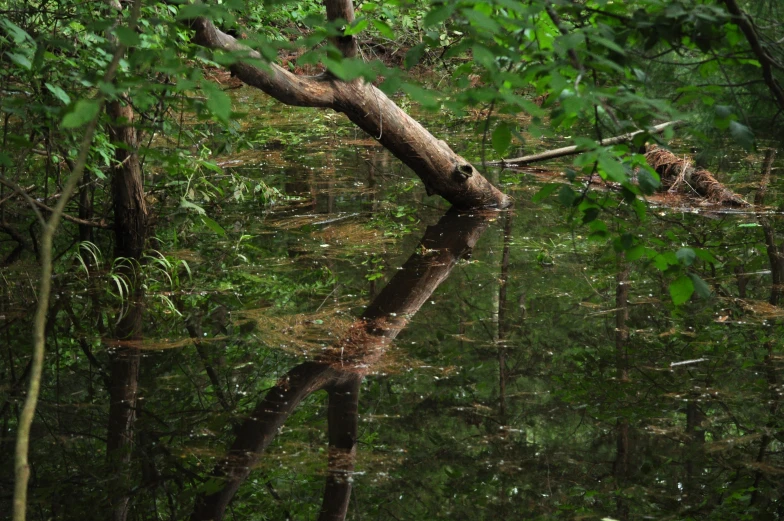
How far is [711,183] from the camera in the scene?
759cm

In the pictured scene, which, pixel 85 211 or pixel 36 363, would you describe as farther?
pixel 85 211

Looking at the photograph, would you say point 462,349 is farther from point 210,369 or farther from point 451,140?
point 451,140

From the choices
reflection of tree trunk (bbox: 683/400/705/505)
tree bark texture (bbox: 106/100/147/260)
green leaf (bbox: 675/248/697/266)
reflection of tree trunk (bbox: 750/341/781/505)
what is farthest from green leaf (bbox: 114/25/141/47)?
tree bark texture (bbox: 106/100/147/260)

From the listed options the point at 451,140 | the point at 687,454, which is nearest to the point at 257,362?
the point at 687,454

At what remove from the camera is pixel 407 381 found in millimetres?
4129

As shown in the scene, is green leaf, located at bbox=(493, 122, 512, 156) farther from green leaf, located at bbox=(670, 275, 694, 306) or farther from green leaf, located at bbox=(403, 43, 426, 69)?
green leaf, located at bbox=(670, 275, 694, 306)

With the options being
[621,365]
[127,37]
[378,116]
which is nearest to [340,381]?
[621,365]

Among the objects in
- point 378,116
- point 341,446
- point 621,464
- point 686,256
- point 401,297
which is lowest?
point 621,464

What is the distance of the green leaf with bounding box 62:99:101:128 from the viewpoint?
1905 millimetres

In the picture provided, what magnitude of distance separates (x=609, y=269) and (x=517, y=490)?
9.42 feet

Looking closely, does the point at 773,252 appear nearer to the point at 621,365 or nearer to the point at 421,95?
the point at 621,365

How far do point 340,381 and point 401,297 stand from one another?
1.32 meters

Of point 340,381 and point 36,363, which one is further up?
point 36,363

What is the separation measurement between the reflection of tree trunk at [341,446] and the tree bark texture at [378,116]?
2.67 metres
